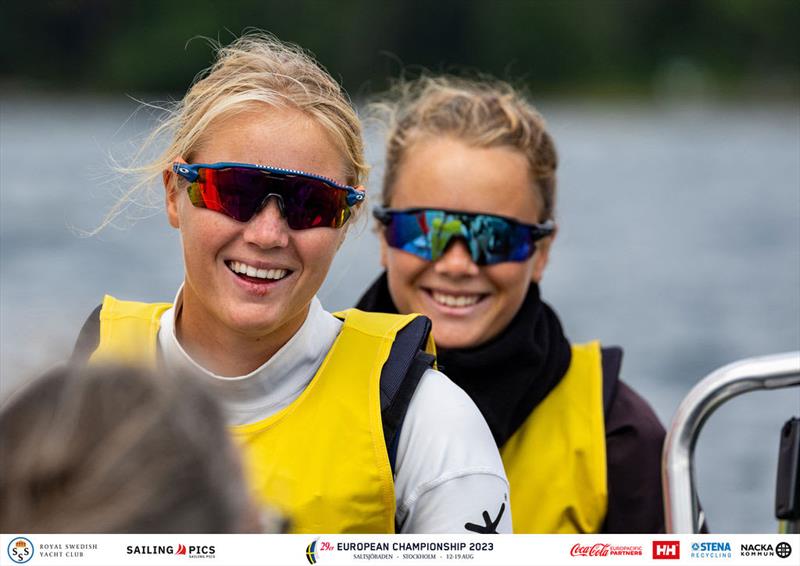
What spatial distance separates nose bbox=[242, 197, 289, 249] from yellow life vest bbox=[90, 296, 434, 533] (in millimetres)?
248

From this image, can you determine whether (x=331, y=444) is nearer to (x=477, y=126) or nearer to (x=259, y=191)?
(x=259, y=191)

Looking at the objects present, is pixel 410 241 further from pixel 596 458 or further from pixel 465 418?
pixel 465 418

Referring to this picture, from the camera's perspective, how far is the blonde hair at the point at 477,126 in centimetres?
294

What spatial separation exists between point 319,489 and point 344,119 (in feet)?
2.13

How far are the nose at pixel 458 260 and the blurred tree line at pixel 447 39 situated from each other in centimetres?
2010

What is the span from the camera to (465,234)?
9.07 feet

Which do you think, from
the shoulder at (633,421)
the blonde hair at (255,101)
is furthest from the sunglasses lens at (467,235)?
the blonde hair at (255,101)

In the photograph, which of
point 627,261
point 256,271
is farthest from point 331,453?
point 627,261

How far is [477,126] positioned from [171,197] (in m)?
1.04

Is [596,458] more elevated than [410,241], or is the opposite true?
[410,241]

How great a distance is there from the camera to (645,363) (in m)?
11.1
